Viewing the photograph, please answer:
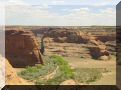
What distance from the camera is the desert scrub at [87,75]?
14308mm

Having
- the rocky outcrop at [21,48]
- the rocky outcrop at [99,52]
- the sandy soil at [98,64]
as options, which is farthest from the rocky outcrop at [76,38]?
the rocky outcrop at [21,48]

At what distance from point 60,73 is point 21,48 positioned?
2.20 meters

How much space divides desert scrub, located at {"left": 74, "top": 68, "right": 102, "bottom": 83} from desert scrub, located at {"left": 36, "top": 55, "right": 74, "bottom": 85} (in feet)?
1.13

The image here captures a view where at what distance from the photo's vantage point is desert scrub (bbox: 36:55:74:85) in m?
13.0

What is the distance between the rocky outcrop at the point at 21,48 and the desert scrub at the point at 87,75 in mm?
2182

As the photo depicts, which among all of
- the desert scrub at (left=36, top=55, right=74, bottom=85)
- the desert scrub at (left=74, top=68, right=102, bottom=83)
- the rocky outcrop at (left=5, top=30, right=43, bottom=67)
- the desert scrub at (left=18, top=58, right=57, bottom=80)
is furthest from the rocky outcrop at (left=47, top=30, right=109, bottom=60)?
the rocky outcrop at (left=5, top=30, right=43, bottom=67)

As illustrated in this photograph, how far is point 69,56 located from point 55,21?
5.19 meters

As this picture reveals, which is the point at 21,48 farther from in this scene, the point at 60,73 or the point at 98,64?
the point at 98,64

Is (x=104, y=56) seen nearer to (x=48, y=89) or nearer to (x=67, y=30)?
(x=67, y=30)

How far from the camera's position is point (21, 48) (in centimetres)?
1488

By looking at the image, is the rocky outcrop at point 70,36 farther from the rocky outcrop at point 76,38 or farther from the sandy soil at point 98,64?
the sandy soil at point 98,64

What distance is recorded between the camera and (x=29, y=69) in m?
14.0

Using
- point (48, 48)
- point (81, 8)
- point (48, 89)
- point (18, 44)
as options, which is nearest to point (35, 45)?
point (18, 44)

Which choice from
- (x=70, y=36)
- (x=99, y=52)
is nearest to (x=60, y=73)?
(x=99, y=52)
